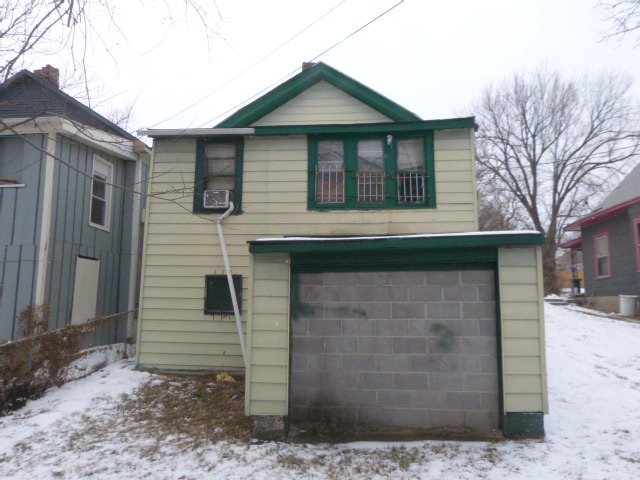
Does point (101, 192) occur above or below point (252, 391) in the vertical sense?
above

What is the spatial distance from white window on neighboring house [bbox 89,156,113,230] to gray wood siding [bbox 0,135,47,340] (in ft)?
4.47

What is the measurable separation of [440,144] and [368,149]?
1288 mm

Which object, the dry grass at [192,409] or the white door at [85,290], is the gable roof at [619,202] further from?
the white door at [85,290]

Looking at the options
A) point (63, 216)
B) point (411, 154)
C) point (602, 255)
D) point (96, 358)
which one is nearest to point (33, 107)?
point (63, 216)

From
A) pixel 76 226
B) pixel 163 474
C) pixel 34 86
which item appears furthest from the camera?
pixel 34 86

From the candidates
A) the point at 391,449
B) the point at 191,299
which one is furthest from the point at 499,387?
the point at 191,299

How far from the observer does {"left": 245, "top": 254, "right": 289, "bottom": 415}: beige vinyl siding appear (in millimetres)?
5430

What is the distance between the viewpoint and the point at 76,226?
9.60 metres

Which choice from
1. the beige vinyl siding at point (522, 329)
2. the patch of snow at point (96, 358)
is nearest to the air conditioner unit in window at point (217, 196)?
the patch of snow at point (96, 358)

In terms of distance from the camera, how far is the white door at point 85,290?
9578mm

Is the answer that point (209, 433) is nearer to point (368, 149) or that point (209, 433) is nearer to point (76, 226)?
point (368, 149)

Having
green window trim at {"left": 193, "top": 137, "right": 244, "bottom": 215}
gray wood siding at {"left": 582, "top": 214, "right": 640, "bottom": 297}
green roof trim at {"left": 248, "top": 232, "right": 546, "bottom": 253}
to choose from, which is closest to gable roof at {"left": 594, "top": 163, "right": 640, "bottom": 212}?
gray wood siding at {"left": 582, "top": 214, "right": 640, "bottom": 297}

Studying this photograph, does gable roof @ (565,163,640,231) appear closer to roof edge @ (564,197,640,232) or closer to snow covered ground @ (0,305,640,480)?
roof edge @ (564,197,640,232)

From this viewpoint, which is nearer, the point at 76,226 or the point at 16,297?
the point at 16,297
